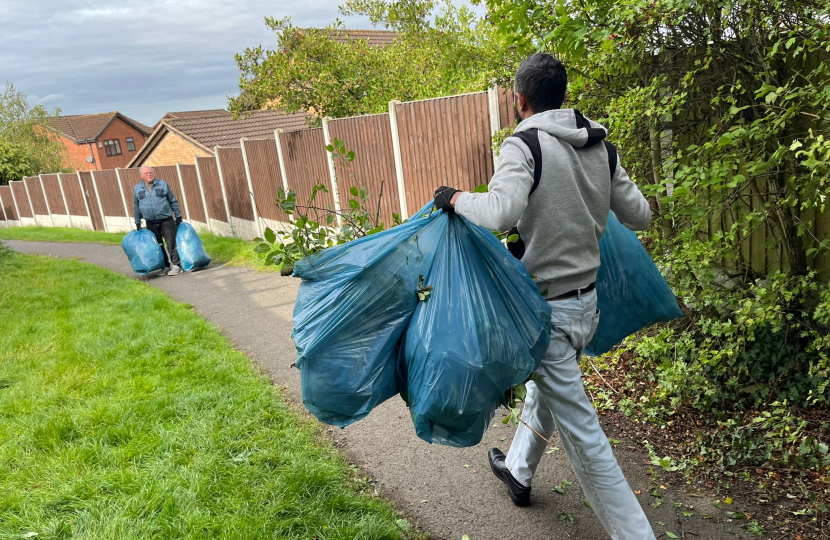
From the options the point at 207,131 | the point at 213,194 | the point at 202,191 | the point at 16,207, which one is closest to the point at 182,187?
the point at 202,191

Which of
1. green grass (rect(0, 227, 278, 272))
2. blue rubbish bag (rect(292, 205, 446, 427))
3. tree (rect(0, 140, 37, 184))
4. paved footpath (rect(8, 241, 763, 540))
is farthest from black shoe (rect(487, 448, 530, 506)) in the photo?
tree (rect(0, 140, 37, 184))

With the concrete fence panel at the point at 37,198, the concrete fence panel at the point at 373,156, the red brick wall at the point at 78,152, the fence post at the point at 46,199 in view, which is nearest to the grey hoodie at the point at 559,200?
the concrete fence panel at the point at 373,156

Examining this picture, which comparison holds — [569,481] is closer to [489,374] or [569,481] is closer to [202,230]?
[489,374]

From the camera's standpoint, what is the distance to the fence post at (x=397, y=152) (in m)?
7.49

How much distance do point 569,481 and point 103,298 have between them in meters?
6.97

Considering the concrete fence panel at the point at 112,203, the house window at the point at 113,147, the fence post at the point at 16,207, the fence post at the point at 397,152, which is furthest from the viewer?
the house window at the point at 113,147

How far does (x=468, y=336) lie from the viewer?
77.0 inches

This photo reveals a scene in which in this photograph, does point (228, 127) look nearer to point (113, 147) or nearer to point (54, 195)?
point (54, 195)

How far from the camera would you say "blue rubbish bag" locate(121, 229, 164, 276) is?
31.1 feet

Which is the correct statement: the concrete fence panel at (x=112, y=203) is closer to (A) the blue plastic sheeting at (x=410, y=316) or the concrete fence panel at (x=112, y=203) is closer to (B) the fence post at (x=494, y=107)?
(B) the fence post at (x=494, y=107)

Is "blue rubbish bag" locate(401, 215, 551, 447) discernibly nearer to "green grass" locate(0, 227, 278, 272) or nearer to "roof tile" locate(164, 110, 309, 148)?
"green grass" locate(0, 227, 278, 272)

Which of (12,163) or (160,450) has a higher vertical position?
(12,163)

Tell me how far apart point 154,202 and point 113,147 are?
54.4m

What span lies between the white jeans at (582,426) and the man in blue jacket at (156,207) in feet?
26.9
